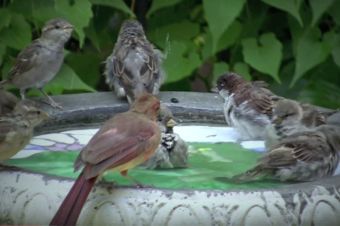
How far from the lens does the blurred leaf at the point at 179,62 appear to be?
21.8 ft

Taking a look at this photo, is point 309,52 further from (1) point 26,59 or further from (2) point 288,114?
(1) point 26,59

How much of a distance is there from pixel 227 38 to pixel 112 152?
9.68 feet

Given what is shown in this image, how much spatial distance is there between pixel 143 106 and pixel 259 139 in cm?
100

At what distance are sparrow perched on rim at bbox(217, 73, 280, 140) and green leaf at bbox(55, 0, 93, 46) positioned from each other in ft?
3.11

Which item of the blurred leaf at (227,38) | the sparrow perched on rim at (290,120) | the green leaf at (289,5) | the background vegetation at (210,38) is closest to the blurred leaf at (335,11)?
the background vegetation at (210,38)

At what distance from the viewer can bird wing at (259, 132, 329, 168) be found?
13.9 ft

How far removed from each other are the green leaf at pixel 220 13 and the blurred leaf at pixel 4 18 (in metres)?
1.13

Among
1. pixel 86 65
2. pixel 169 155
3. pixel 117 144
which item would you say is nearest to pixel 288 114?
pixel 169 155

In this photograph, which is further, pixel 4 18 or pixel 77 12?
pixel 4 18

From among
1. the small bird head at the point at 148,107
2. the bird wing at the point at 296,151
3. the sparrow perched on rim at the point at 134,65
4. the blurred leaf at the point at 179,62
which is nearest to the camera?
the bird wing at the point at 296,151

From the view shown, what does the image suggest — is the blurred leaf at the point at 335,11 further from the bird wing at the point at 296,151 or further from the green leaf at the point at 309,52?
the bird wing at the point at 296,151

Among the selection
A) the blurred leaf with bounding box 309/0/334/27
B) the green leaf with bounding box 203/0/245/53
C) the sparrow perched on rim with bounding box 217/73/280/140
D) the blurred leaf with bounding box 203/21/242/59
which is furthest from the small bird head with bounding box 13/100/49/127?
the blurred leaf with bounding box 309/0/334/27

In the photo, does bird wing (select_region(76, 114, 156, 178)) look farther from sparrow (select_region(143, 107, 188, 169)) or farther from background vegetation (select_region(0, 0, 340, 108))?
background vegetation (select_region(0, 0, 340, 108))

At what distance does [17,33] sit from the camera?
643 centimetres
